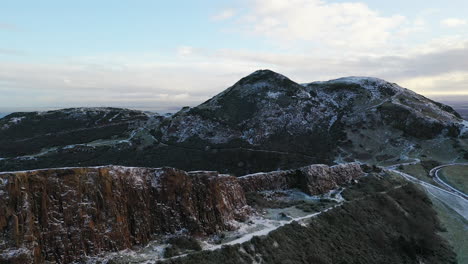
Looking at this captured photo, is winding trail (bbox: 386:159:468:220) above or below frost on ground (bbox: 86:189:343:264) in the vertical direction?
below

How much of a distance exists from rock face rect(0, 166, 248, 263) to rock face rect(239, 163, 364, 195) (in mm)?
8364

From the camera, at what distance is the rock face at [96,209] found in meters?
18.2

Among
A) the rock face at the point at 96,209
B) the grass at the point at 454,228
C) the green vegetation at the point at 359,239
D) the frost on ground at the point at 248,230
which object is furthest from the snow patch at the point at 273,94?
the rock face at the point at 96,209

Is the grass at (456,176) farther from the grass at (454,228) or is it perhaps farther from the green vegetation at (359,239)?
the green vegetation at (359,239)

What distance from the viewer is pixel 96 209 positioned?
68.7ft

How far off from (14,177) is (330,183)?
107 ft

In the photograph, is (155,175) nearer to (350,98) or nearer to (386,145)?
(386,145)

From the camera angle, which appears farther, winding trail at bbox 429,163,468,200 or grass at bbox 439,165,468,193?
grass at bbox 439,165,468,193

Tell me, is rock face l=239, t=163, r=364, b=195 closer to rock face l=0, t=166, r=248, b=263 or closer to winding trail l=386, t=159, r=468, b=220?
rock face l=0, t=166, r=248, b=263

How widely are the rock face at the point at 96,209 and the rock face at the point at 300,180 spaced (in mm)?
8364

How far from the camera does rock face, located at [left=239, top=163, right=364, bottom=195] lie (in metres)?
35.9

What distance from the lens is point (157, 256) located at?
803 inches

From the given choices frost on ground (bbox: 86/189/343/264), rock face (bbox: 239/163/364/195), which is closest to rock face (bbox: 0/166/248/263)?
frost on ground (bbox: 86/189/343/264)

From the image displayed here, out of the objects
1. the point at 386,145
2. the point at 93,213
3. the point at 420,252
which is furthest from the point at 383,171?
the point at 93,213
